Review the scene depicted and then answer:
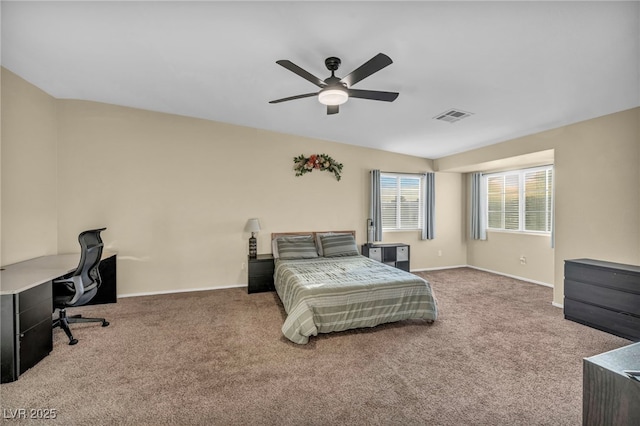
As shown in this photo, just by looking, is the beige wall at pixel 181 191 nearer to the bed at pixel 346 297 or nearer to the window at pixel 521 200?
the bed at pixel 346 297


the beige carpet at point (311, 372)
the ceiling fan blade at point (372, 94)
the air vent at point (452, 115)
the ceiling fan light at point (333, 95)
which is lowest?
the beige carpet at point (311, 372)

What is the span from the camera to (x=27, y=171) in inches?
143

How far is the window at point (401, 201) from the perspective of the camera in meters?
6.07

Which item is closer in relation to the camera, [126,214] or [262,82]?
[262,82]

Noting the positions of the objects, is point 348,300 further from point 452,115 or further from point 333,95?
point 452,115

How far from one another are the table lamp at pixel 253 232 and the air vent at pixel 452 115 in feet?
10.7

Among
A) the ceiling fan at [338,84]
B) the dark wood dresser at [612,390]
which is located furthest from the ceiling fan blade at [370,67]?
the dark wood dresser at [612,390]

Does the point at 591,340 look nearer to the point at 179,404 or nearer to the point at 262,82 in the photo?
the point at 179,404

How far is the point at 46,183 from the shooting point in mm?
3990

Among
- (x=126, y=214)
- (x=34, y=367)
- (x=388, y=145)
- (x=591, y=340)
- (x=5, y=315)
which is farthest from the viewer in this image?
(x=388, y=145)

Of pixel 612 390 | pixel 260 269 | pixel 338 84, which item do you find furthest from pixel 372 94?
pixel 260 269

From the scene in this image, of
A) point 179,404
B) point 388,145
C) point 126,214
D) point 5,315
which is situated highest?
point 388,145

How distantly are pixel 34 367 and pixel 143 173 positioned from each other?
2.91 metres

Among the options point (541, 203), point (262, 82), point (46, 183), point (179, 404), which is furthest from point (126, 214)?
point (541, 203)
